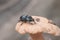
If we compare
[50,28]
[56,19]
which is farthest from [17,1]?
[50,28]

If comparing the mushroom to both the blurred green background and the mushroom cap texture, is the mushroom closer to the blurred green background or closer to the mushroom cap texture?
the mushroom cap texture

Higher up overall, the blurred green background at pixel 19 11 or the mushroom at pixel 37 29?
the blurred green background at pixel 19 11

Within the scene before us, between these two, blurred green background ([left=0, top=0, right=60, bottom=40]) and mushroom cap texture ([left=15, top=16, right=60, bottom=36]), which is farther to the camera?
blurred green background ([left=0, top=0, right=60, bottom=40])

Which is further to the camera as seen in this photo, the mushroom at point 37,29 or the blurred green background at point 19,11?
the blurred green background at point 19,11

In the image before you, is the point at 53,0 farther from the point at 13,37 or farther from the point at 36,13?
the point at 13,37

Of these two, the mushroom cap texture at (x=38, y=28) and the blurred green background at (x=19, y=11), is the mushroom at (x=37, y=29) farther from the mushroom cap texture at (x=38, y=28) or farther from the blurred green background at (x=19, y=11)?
the blurred green background at (x=19, y=11)

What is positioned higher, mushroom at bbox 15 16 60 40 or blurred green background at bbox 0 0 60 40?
blurred green background at bbox 0 0 60 40

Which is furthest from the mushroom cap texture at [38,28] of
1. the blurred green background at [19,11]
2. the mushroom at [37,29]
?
the blurred green background at [19,11]

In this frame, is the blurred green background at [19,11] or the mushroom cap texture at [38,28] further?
the blurred green background at [19,11]

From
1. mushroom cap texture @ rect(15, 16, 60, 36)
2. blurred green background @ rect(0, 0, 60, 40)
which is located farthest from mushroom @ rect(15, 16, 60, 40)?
blurred green background @ rect(0, 0, 60, 40)
